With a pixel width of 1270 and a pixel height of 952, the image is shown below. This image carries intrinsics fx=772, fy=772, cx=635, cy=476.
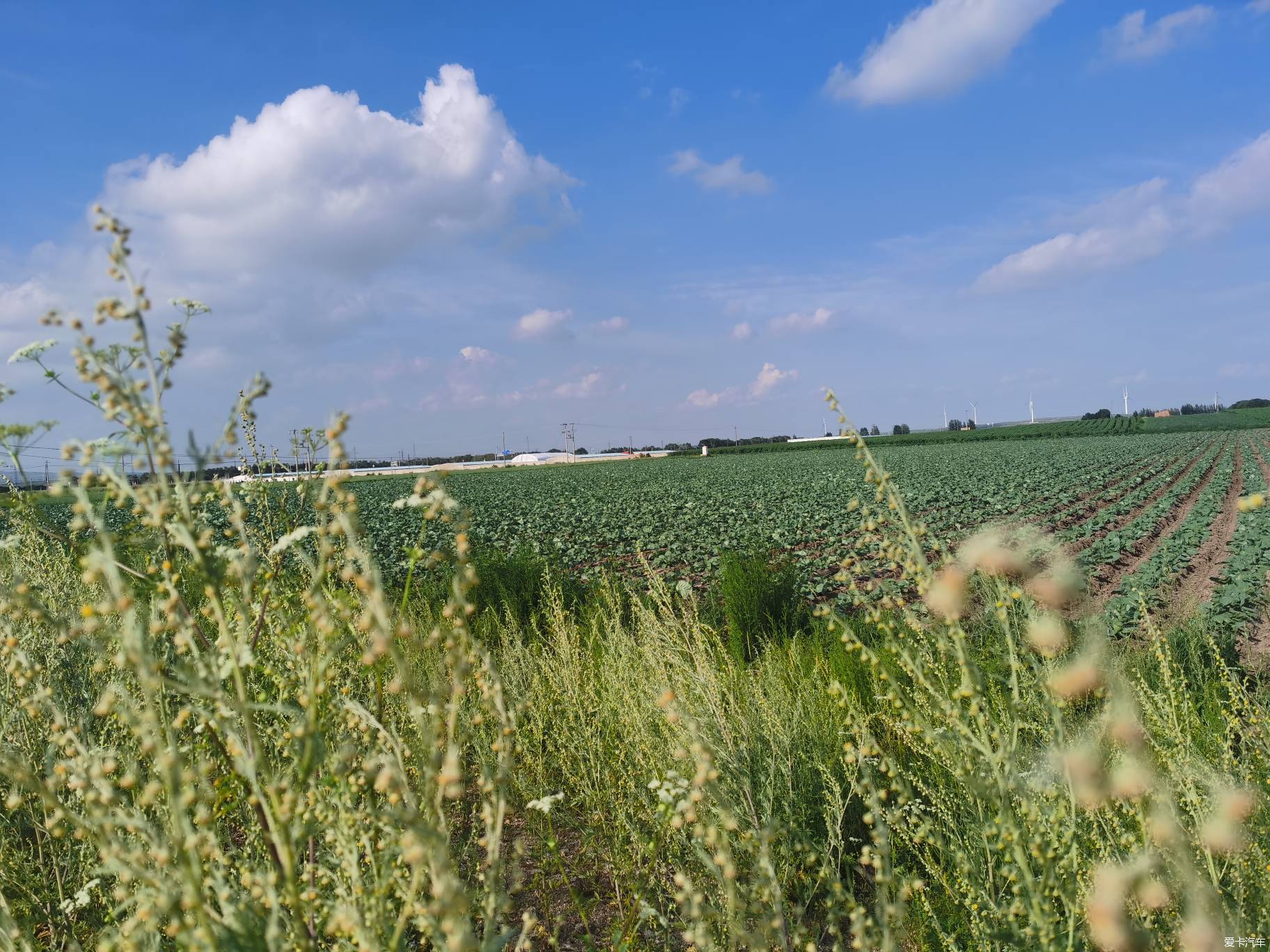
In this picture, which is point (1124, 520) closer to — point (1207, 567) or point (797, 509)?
point (1207, 567)

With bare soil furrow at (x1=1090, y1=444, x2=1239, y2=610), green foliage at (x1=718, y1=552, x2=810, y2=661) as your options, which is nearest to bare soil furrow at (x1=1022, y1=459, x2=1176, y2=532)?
bare soil furrow at (x1=1090, y1=444, x2=1239, y2=610)

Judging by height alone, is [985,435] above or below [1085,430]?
above

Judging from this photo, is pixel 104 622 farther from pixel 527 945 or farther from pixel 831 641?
pixel 831 641

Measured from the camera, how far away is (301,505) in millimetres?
2275

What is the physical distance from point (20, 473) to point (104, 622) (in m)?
0.50

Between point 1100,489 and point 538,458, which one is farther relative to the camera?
point 538,458

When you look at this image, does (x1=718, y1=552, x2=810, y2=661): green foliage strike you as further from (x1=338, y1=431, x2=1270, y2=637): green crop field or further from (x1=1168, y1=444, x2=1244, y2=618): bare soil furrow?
(x1=1168, y1=444, x2=1244, y2=618): bare soil furrow

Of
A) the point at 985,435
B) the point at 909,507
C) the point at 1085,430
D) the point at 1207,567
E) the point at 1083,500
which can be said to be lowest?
the point at 1207,567

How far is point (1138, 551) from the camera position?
44.6 feet

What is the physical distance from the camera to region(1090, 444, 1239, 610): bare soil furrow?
10430mm

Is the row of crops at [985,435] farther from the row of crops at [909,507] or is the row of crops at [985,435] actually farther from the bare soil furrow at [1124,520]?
the bare soil furrow at [1124,520]

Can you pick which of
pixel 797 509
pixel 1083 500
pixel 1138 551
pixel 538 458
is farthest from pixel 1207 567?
pixel 538 458

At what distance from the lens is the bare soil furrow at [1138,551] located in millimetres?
10430

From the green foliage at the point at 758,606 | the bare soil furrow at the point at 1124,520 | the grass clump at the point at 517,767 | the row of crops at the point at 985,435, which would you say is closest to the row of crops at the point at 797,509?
the bare soil furrow at the point at 1124,520
